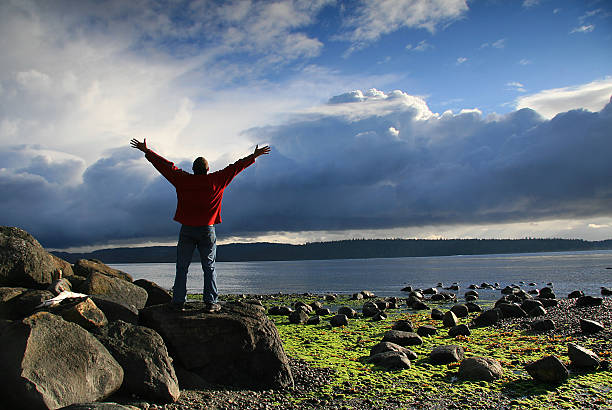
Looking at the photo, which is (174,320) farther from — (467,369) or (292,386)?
(467,369)

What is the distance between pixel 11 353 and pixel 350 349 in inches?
433

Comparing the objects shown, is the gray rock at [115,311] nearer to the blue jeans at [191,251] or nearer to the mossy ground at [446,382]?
the blue jeans at [191,251]

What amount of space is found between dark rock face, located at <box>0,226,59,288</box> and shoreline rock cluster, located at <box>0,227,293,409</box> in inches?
0.9

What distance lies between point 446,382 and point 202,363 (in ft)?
20.9

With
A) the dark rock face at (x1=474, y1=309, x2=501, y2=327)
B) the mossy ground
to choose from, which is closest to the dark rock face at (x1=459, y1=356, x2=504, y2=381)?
the mossy ground

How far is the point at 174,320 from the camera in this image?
9672mm

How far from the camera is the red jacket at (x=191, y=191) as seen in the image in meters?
9.93

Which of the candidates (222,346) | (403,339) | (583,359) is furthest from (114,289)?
(583,359)

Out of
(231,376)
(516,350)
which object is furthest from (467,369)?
(231,376)

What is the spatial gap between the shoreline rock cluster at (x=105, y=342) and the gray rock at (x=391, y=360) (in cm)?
348

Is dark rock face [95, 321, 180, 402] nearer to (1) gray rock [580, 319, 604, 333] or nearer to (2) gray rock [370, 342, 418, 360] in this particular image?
(2) gray rock [370, 342, 418, 360]

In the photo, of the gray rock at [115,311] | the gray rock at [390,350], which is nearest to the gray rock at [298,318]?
the gray rock at [390,350]

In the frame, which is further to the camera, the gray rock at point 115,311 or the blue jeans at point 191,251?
the blue jeans at point 191,251

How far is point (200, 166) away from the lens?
1024 centimetres
